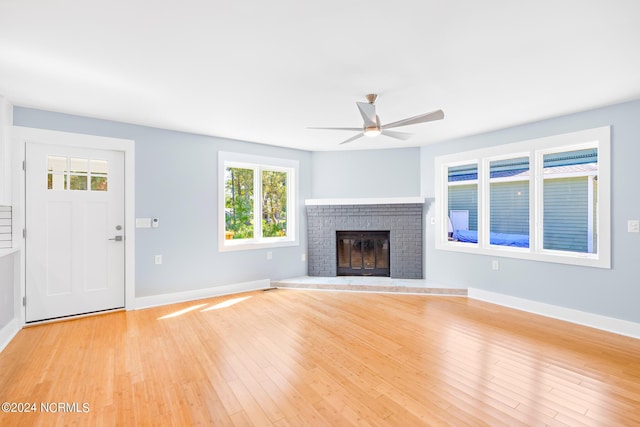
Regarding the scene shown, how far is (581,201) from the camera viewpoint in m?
3.56

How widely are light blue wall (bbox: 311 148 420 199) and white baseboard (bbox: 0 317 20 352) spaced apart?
13.9 feet

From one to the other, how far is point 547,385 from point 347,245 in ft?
11.8

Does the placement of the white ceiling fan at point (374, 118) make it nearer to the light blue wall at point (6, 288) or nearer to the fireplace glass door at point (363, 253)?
the fireplace glass door at point (363, 253)

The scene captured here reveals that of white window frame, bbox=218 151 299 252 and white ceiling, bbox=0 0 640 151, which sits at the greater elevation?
white ceiling, bbox=0 0 640 151

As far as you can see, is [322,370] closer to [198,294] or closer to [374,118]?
[374,118]

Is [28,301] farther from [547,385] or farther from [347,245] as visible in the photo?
[547,385]

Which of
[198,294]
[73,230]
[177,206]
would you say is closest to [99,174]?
[73,230]

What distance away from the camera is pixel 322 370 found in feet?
7.91

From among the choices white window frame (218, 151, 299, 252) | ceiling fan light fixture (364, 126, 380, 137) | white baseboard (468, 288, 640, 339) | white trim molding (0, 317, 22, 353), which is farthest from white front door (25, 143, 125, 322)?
white baseboard (468, 288, 640, 339)

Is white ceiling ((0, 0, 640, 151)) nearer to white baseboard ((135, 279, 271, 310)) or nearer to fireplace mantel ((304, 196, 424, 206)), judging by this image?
fireplace mantel ((304, 196, 424, 206))

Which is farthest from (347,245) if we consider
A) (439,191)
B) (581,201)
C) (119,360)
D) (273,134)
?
(119,360)

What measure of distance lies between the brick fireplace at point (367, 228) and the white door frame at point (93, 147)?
277 centimetres

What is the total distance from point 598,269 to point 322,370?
3216 millimetres

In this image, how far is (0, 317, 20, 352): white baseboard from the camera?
2852 mm
